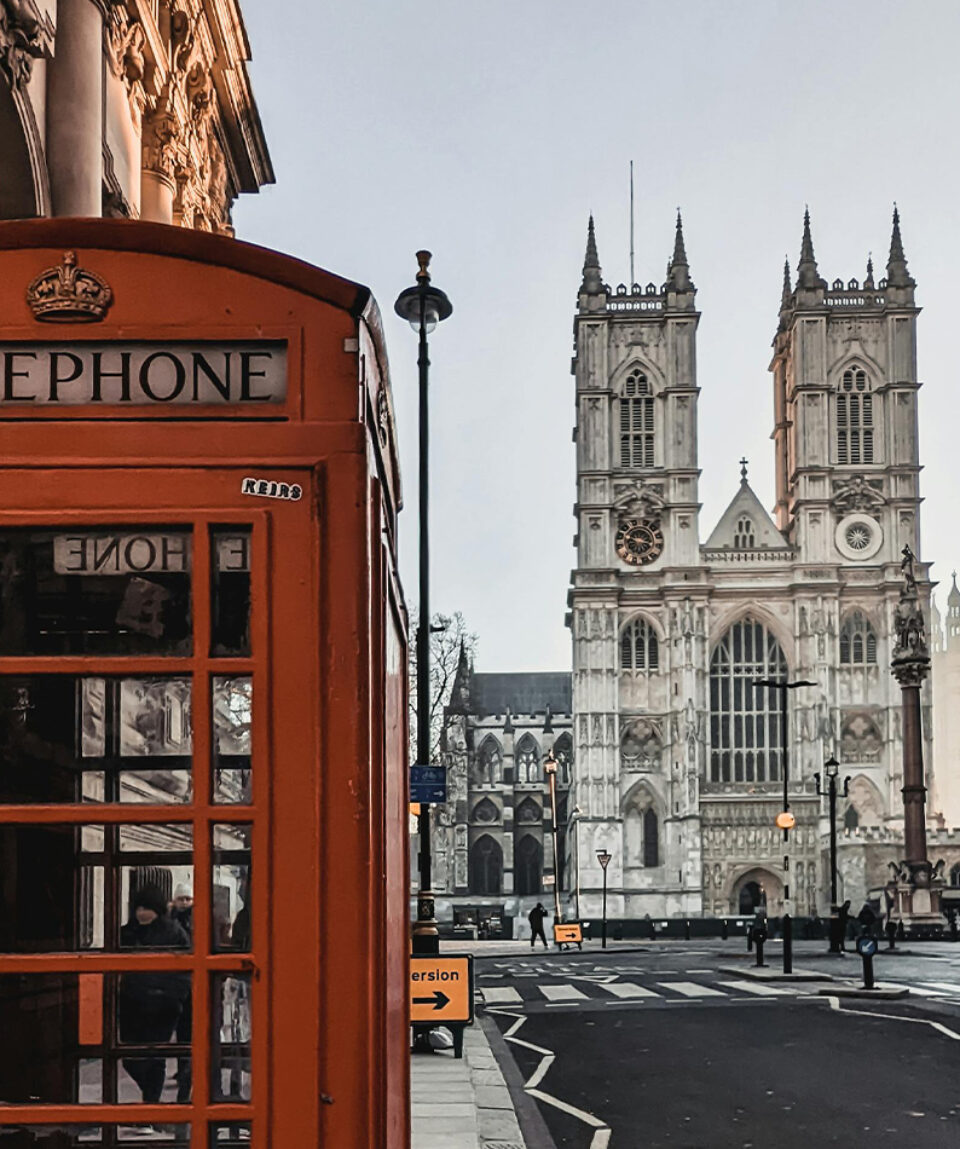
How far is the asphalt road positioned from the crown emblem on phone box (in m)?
6.87

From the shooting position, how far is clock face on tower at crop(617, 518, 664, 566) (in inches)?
3201

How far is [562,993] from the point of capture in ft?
72.3

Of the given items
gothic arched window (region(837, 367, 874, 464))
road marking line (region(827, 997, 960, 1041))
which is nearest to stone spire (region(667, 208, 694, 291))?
gothic arched window (region(837, 367, 874, 464))

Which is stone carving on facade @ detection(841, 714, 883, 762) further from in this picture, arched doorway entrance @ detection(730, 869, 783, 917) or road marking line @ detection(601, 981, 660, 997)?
road marking line @ detection(601, 981, 660, 997)

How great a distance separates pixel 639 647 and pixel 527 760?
30.6 meters

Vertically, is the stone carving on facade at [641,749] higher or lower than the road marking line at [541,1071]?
higher

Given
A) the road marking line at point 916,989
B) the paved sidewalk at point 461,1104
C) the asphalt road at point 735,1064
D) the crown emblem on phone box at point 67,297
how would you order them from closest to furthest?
the crown emblem on phone box at point 67,297, the paved sidewalk at point 461,1104, the asphalt road at point 735,1064, the road marking line at point 916,989

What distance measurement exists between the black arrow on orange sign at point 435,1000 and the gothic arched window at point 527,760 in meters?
96.1

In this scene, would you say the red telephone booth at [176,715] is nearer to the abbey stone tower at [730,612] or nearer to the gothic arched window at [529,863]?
the abbey stone tower at [730,612]

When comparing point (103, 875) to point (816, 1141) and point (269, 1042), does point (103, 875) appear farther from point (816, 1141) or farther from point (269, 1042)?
point (816, 1141)

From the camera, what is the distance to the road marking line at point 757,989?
20484mm

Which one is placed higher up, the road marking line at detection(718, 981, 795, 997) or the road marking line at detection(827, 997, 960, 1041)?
the road marking line at detection(827, 997, 960, 1041)

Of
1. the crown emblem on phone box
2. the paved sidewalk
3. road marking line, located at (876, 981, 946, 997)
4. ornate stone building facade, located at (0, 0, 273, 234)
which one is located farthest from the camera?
road marking line, located at (876, 981, 946, 997)

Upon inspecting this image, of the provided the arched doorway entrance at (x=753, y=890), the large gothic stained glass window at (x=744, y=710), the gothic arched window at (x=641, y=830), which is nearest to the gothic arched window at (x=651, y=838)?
the gothic arched window at (x=641, y=830)
